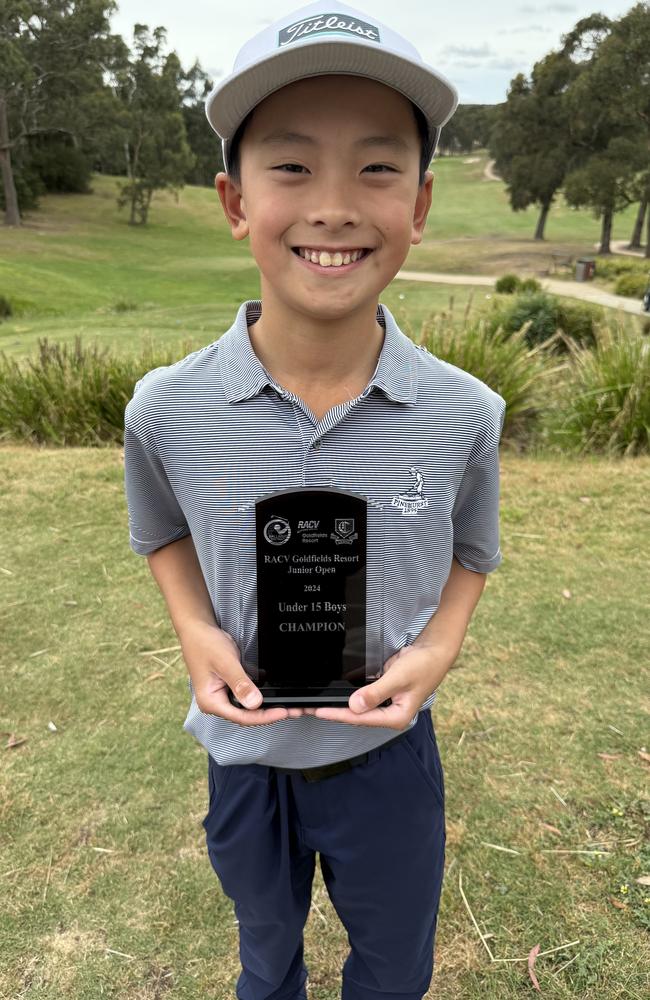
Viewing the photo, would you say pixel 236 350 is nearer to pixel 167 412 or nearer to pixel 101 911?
pixel 167 412

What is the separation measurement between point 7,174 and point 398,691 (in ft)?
130

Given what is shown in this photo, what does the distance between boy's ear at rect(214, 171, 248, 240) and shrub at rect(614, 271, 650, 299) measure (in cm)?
2152

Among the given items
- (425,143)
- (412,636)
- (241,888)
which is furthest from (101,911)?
(425,143)

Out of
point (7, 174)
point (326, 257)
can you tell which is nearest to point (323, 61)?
point (326, 257)

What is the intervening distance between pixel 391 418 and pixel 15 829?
2117 mm

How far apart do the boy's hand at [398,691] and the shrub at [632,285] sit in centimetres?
2155

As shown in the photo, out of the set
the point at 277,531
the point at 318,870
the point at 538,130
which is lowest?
the point at 318,870

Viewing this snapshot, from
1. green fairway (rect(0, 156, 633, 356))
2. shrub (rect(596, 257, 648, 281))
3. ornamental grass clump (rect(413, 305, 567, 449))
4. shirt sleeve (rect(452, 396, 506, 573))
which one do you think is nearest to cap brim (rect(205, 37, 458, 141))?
shirt sleeve (rect(452, 396, 506, 573))

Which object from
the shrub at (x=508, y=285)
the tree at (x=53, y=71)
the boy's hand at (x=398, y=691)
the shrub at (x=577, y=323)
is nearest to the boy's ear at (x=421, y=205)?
the boy's hand at (x=398, y=691)

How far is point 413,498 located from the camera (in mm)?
1270

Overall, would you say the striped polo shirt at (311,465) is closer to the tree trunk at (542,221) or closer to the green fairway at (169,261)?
the green fairway at (169,261)

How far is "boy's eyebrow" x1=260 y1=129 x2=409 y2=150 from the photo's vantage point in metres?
1.08

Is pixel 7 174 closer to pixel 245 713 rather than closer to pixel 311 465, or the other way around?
pixel 311 465

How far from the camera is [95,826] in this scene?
2512mm
